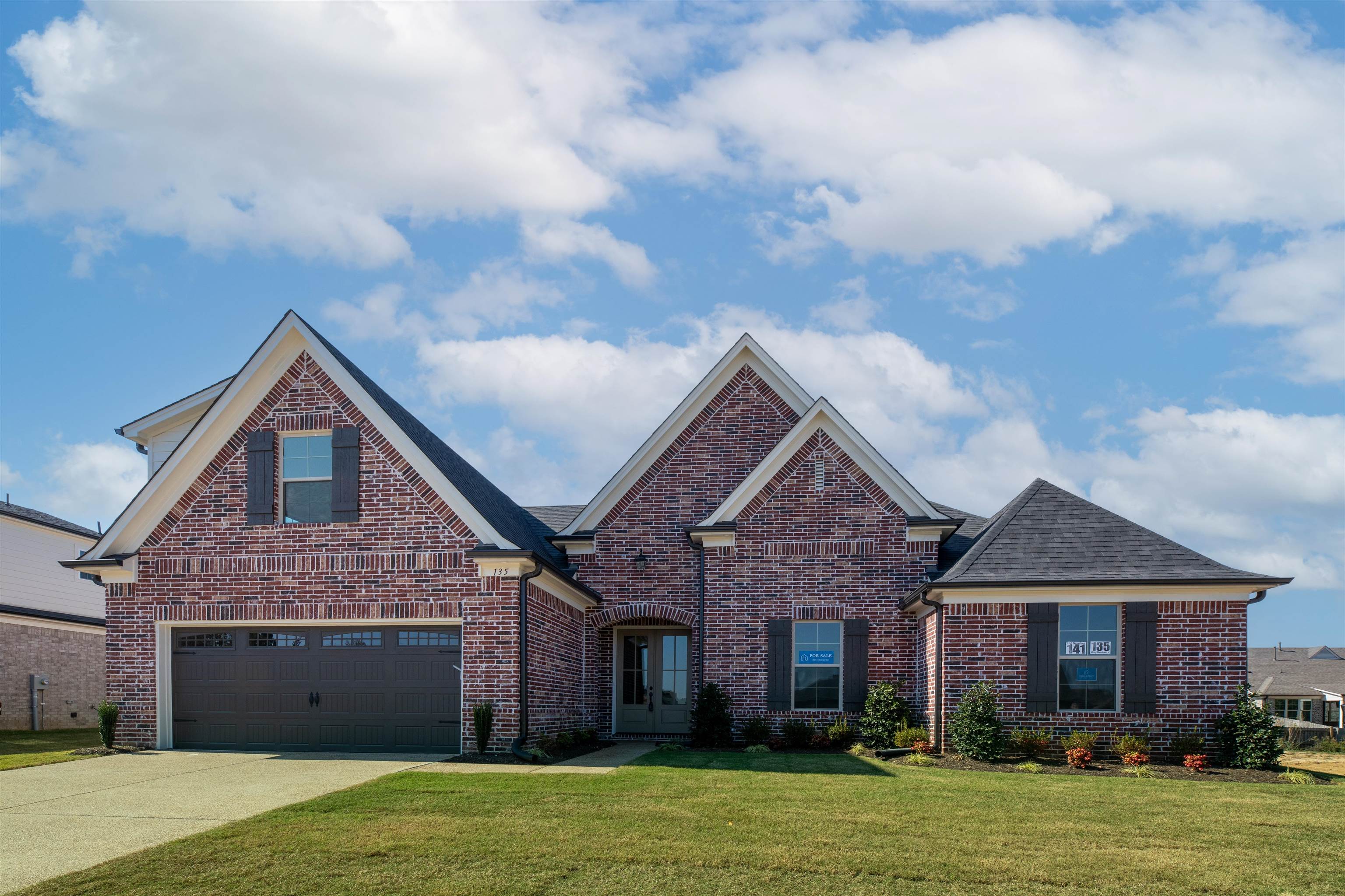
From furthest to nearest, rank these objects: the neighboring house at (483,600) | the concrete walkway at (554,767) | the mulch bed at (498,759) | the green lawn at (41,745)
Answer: the neighboring house at (483,600), the green lawn at (41,745), the mulch bed at (498,759), the concrete walkway at (554,767)

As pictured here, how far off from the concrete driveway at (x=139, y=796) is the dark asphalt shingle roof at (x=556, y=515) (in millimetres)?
8714

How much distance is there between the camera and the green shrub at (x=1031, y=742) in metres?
15.8

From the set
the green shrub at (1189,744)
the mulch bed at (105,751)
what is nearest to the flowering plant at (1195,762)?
the green shrub at (1189,744)

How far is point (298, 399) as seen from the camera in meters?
16.9

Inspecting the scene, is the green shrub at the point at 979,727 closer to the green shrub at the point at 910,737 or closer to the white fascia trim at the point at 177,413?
the green shrub at the point at 910,737

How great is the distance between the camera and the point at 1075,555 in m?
16.8

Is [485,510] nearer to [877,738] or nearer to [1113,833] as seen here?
[877,738]

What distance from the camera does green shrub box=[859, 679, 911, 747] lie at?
693 inches

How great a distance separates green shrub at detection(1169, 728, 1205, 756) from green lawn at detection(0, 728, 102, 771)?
1662 cm

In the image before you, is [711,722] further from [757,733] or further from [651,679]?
[651,679]

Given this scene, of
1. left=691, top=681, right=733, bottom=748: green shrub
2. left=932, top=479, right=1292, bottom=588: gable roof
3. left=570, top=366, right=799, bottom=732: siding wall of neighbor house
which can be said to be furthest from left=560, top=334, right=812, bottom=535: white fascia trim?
left=932, top=479, right=1292, bottom=588: gable roof

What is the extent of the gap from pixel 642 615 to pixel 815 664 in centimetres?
349

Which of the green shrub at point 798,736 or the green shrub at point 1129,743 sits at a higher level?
the green shrub at point 1129,743

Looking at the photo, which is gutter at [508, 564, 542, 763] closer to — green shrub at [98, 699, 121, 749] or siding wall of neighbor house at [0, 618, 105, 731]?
green shrub at [98, 699, 121, 749]
